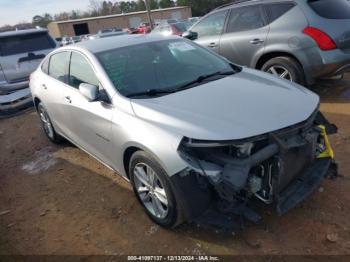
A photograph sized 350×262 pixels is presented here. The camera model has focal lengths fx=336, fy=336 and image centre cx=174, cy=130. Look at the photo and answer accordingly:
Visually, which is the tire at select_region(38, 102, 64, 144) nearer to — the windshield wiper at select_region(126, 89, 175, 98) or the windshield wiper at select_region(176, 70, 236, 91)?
the windshield wiper at select_region(126, 89, 175, 98)

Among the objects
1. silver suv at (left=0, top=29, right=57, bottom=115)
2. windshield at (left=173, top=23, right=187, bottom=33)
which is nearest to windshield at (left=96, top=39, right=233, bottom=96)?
silver suv at (left=0, top=29, right=57, bottom=115)

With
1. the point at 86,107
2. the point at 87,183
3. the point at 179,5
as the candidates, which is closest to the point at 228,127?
the point at 86,107

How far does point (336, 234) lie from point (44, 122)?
462 cm

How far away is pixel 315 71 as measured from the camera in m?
5.41

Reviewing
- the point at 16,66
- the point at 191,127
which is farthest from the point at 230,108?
Answer: the point at 16,66

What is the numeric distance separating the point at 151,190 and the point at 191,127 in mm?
806

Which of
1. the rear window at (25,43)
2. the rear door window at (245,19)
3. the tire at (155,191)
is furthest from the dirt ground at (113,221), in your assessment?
the rear window at (25,43)

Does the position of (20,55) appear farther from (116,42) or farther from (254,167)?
(254,167)

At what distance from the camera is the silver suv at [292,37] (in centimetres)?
532

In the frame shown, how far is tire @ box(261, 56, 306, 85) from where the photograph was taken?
5.57m

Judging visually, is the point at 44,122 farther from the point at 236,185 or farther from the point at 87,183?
the point at 236,185

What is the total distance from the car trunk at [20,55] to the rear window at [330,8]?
595 cm

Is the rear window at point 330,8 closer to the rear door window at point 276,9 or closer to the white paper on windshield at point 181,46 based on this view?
the rear door window at point 276,9

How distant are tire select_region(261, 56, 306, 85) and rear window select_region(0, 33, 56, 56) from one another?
5.30 m
